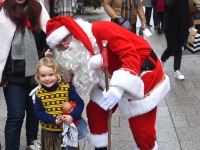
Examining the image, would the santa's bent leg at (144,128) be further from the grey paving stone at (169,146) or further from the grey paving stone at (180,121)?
the grey paving stone at (180,121)

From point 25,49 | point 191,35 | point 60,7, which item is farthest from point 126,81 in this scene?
point 60,7

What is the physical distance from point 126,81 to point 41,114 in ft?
2.55

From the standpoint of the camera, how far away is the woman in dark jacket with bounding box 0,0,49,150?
3.41 metres

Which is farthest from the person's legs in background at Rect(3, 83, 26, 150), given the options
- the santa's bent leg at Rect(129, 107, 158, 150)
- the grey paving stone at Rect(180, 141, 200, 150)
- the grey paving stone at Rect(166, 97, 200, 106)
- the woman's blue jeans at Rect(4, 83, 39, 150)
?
the grey paving stone at Rect(166, 97, 200, 106)

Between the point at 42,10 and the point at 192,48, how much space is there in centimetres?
366

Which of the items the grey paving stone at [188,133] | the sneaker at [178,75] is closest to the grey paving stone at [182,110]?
the grey paving stone at [188,133]

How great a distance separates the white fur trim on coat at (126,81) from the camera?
2.74 metres

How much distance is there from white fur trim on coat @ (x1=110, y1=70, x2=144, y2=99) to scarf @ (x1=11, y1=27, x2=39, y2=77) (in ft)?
3.23

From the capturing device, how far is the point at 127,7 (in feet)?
21.0

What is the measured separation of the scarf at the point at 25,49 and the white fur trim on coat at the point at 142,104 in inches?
34.8

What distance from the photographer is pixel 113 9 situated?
20.9 feet

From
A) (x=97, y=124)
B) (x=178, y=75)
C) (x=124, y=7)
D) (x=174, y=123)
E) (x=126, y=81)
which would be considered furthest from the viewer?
(x=178, y=75)

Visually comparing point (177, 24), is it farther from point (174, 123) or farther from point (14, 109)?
point (14, 109)

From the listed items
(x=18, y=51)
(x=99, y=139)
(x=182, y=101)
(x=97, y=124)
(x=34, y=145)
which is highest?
(x=18, y=51)
